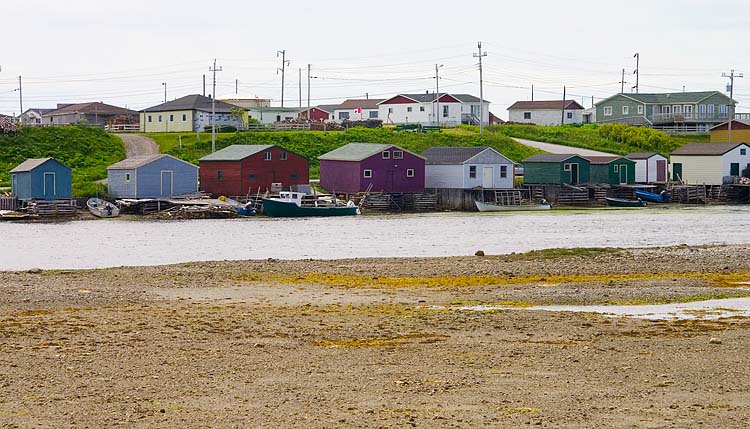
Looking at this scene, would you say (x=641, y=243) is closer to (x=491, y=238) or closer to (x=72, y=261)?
(x=491, y=238)

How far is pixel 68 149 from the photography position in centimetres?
9181

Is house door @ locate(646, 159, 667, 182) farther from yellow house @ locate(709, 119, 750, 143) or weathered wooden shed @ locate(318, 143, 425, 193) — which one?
weathered wooden shed @ locate(318, 143, 425, 193)

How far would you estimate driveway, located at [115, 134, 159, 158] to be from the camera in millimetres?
92875

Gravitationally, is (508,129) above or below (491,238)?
above

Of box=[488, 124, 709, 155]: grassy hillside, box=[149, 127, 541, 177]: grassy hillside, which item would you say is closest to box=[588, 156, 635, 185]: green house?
box=[149, 127, 541, 177]: grassy hillside

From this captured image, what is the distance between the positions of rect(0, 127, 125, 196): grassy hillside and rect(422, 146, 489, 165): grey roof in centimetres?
2311

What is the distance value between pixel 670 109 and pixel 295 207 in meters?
72.4

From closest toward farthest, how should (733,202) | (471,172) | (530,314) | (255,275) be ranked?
1. (530,314)
2. (255,275)
3. (471,172)
4. (733,202)

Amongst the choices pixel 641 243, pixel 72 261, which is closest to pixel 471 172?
pixel 641 243

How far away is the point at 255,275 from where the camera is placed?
36.5 metres

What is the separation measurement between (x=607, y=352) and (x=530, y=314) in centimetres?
520

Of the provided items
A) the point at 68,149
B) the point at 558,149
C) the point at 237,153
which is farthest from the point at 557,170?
the point at 68,149

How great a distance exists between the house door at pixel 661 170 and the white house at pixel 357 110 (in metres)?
42.9

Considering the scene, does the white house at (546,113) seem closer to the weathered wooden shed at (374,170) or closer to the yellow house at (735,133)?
the yellow house at (735,133)
